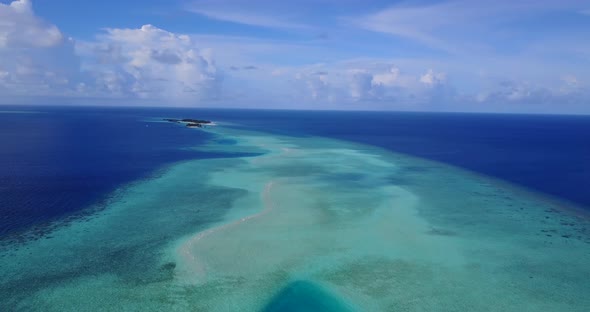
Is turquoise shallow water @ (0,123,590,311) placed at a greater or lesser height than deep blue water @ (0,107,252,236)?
lesser

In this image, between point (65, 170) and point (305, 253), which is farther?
point (65, 170)

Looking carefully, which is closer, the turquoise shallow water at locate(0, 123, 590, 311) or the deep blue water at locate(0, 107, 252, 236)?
the turquoise shallow water at locate(0, 123, 590, 311)

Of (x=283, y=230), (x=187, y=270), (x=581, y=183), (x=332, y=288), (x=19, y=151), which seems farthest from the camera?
(x=19, y=151)

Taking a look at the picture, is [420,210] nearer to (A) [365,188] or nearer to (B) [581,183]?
(A) [365,188]

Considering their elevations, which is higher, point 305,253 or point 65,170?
point 65,170

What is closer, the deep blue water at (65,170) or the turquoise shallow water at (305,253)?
the turquoise shallow water at (305,253)

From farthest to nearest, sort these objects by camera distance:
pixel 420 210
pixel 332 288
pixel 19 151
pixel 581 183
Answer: pixel 19 151 → pixel 581 183 → pixel 420 210 → pixel 332 288

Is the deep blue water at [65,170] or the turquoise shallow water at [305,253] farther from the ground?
the deep blue water at [65,170]

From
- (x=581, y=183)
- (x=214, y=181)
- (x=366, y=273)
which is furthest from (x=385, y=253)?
(x=581, y=183)
